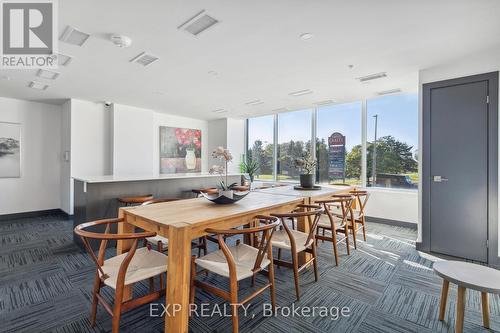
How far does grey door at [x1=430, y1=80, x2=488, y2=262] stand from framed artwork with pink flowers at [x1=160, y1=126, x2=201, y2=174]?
5938mm

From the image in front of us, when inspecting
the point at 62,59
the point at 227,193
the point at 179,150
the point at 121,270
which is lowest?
the point at 121,270

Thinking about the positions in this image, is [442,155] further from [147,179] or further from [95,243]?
[95,243]

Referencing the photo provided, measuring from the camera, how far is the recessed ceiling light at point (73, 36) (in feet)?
8.52

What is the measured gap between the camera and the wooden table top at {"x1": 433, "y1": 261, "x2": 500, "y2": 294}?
5.42ft

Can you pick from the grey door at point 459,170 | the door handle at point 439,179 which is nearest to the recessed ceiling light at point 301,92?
the grey door at point 459,170

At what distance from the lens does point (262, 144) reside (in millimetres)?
7816

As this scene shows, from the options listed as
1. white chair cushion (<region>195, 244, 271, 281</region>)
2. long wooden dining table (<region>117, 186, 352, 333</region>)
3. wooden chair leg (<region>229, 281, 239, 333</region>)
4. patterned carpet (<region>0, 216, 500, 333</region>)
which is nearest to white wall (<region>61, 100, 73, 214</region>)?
patterned carpet (<region>0, 216, 500, 333</region>)

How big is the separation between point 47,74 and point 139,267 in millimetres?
3772

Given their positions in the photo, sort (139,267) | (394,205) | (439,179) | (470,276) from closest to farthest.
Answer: (470,276), (139,267), (439,179), (394,205)

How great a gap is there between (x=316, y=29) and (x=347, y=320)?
8.95 ft

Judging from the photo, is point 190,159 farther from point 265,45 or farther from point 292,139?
point 265,45

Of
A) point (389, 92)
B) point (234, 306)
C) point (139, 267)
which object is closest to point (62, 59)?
point (139, 267)

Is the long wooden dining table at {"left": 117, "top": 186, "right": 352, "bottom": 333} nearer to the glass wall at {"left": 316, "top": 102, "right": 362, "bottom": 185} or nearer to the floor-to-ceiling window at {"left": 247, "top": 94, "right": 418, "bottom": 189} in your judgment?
the floor-to-ceiling window at {"left": 247, "top": 94, "right": 418, "bottom": 189}

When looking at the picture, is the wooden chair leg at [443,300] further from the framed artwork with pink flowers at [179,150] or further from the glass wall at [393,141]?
the framed artwork with pink flowers at [179,150]
